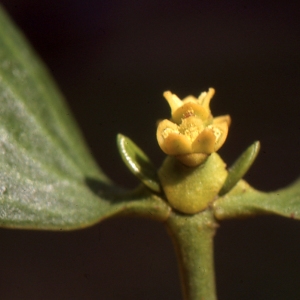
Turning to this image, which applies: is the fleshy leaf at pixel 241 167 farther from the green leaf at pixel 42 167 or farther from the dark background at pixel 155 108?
the dark background at pixel 155 108

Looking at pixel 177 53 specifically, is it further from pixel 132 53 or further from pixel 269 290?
pixel 269 290

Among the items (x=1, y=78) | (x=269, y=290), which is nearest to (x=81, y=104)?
(x=269, y=290)

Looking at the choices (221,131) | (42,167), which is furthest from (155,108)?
(221,131)

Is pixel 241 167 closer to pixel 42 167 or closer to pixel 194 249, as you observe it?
pixel 194 249

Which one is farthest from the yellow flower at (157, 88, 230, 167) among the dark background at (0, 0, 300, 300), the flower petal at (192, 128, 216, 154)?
the dark background at (0, 0, 300, 300)

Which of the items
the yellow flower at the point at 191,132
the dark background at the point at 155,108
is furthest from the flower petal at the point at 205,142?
the dark background at the point at 155,108
